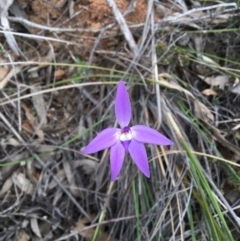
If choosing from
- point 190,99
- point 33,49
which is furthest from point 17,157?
point 190,99

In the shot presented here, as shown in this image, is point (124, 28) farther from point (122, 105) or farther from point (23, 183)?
point (23, 183)

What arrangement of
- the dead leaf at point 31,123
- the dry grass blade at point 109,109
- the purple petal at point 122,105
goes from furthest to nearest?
the dead leaf at point 31,123, the dry grass blade at point 109,109, the purple petal at point 122,105

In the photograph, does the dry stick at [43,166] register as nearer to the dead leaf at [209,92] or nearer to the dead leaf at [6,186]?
the dead leaf at [6,186]

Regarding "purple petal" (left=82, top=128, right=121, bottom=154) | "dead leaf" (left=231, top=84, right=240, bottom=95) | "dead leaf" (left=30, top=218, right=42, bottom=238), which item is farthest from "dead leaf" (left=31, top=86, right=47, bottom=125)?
"dead leaf" (left=231, top=84, right=240, bottom=95)

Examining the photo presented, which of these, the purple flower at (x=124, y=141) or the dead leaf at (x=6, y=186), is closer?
the purple flower at (x=124, y=141)

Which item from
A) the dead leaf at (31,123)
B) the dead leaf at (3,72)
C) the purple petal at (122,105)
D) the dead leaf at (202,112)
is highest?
the dead leaf at (3,72)

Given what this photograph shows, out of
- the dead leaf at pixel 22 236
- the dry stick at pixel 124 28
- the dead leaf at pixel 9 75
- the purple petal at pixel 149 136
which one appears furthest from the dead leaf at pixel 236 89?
the dead leaf at pixel 22 236

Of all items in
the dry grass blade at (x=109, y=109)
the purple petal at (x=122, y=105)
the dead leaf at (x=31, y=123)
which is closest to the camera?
the purple petal at (x=122, y=105)
